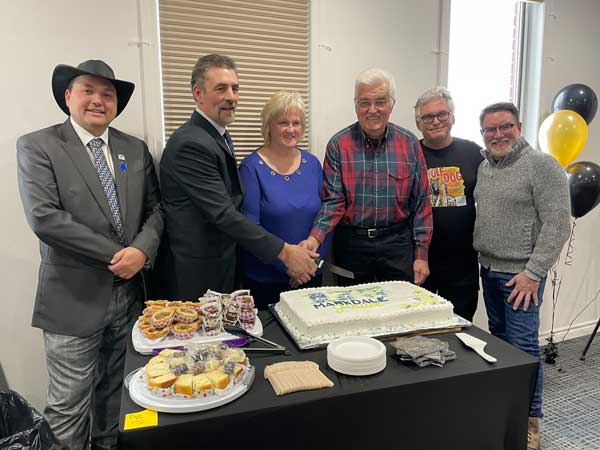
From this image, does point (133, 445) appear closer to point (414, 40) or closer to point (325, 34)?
point (325, 34)

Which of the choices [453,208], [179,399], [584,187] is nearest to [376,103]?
[453,208]

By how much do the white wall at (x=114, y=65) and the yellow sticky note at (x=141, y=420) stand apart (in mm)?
1399

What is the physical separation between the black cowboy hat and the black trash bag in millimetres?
1203

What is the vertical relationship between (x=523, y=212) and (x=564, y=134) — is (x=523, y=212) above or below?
below

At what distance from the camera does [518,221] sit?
2.04 metres

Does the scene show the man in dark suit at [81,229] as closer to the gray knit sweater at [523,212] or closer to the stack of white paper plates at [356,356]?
the stack of white paper plates at [356,356]

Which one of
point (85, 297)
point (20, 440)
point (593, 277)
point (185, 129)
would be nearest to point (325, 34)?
point (185, 129)

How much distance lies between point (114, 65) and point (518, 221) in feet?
6.64

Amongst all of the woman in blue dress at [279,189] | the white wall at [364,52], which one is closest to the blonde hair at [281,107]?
the woman in blue dress at [279,189]

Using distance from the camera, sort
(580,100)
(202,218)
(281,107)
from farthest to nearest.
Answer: (580,100), (281,107), (202,218)

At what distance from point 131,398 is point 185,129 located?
1.17m

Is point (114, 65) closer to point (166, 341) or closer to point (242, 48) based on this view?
point (242, 48)

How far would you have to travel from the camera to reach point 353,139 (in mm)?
2152

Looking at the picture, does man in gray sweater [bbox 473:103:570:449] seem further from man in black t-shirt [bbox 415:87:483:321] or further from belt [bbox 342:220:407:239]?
belt [bbox 342:220:407:239]
